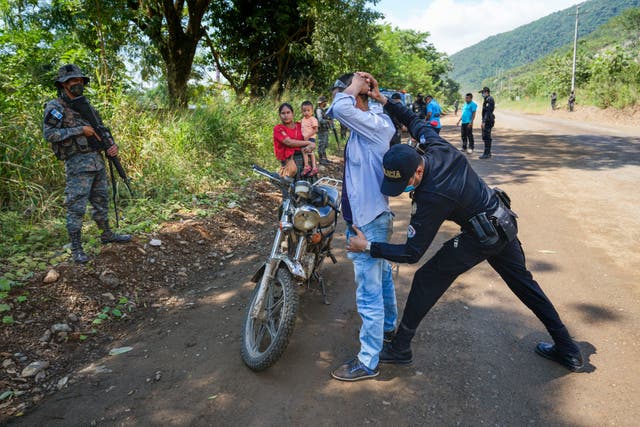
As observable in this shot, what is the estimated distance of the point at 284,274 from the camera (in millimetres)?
2814

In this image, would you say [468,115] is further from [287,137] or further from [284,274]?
[284,274]

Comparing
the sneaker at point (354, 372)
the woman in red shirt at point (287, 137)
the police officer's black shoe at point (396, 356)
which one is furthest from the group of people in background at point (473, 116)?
the sneaker at point (354, 372)

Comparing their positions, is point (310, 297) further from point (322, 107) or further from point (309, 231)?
point (322, 107)


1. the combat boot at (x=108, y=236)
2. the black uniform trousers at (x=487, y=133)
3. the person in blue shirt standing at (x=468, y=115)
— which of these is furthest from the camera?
the person in blue shirt standing at (x=468, y=115)

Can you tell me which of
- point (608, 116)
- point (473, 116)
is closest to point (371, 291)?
point (473, 116)

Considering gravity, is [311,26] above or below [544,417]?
above

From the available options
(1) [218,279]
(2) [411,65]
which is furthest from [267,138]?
(2) [411,65]

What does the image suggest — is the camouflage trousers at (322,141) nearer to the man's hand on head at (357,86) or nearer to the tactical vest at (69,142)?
the tactical vest at (69,142)

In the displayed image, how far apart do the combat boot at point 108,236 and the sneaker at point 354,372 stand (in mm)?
2907

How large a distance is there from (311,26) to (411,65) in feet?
70.0

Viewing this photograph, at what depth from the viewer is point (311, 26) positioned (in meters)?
15.4

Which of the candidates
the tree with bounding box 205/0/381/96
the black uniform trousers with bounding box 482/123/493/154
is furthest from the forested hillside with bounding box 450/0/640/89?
the black uniform trousers with bounding box 482/123/493/154

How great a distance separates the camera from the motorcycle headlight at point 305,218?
9.57 feet

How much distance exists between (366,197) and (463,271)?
31.1 inches
